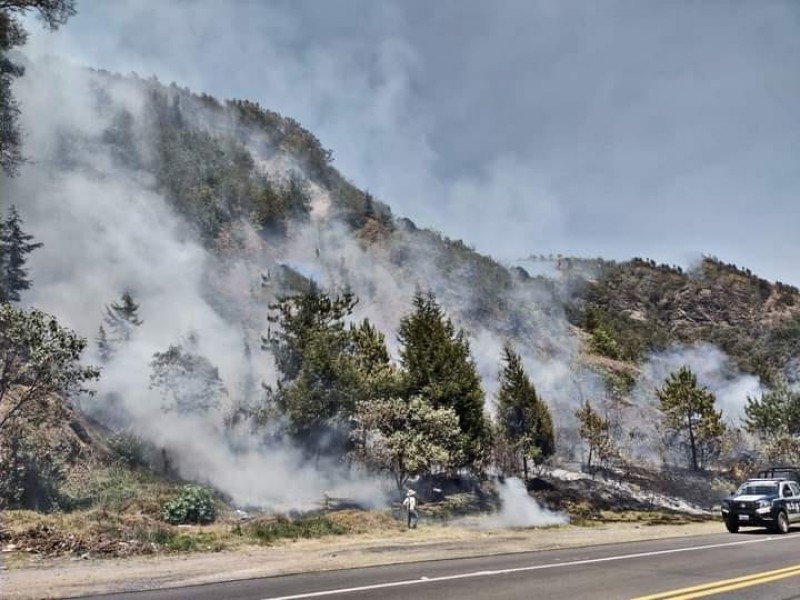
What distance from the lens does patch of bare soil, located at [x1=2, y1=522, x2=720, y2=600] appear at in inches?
440

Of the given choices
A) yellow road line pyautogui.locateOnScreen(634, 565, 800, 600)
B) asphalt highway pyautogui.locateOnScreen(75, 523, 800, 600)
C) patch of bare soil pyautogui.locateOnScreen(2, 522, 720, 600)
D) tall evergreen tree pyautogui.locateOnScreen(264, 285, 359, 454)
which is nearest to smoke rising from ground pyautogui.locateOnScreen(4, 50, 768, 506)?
tall evergreen tree pyautogui.locateOnScreen(264, 285, 359, 454)

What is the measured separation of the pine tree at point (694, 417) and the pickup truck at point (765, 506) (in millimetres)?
36765

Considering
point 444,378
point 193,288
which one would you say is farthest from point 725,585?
point 193,288

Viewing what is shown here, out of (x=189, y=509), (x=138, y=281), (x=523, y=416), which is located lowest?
(x=189, y=509)

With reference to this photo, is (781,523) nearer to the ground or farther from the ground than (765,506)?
nearer to the ground

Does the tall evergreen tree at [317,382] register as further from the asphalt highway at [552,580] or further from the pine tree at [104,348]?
the asphalt highway at [552,580]

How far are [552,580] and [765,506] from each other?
14.1 m

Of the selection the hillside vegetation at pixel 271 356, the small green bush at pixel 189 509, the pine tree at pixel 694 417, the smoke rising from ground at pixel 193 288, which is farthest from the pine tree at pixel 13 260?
the pine tree at pixel 694 417

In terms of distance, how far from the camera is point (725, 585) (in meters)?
10.3

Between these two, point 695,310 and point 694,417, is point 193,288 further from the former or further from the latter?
point 695,310

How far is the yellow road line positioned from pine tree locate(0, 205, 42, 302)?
46.4 m

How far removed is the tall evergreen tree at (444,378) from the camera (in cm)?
3931

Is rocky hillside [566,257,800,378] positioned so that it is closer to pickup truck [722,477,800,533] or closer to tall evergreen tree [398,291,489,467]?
tall evergreen tree [398,291,489,467]

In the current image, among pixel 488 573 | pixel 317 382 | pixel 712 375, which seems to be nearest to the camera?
pixel 488 573
